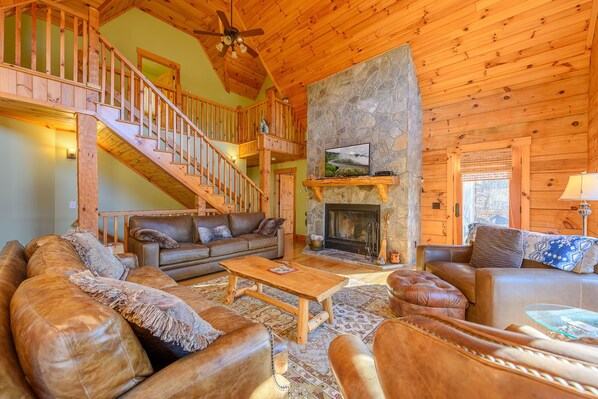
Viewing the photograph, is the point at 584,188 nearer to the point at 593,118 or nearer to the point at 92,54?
the point at 593,118

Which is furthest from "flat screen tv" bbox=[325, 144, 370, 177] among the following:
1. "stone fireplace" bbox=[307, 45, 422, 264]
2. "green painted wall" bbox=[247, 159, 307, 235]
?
"green painted wall" bbox=[247, 159, 307, 235]

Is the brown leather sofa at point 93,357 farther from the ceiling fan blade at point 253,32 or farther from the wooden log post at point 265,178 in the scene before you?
the wooden log post at point 265,178

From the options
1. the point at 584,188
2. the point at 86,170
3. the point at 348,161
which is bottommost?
the point at 584,188

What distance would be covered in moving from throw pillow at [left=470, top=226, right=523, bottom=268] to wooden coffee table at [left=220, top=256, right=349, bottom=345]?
142cm

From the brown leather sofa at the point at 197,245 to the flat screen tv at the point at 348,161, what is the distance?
161cm

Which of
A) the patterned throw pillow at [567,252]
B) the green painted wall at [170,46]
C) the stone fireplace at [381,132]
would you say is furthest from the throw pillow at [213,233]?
the green painted wall at [170,46]

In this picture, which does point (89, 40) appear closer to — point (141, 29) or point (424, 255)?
point (141, 29)

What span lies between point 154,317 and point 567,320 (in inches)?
77.0

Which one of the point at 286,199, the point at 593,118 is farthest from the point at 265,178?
the point at 593,118

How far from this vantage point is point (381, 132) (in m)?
4.36

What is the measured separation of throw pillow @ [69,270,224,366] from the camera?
0.83 metres

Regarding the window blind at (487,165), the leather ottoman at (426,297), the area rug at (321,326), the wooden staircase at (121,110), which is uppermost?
the wooden staircase at (121,110)

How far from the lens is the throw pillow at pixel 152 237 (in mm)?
3148

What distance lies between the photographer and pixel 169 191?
17.8 ft
